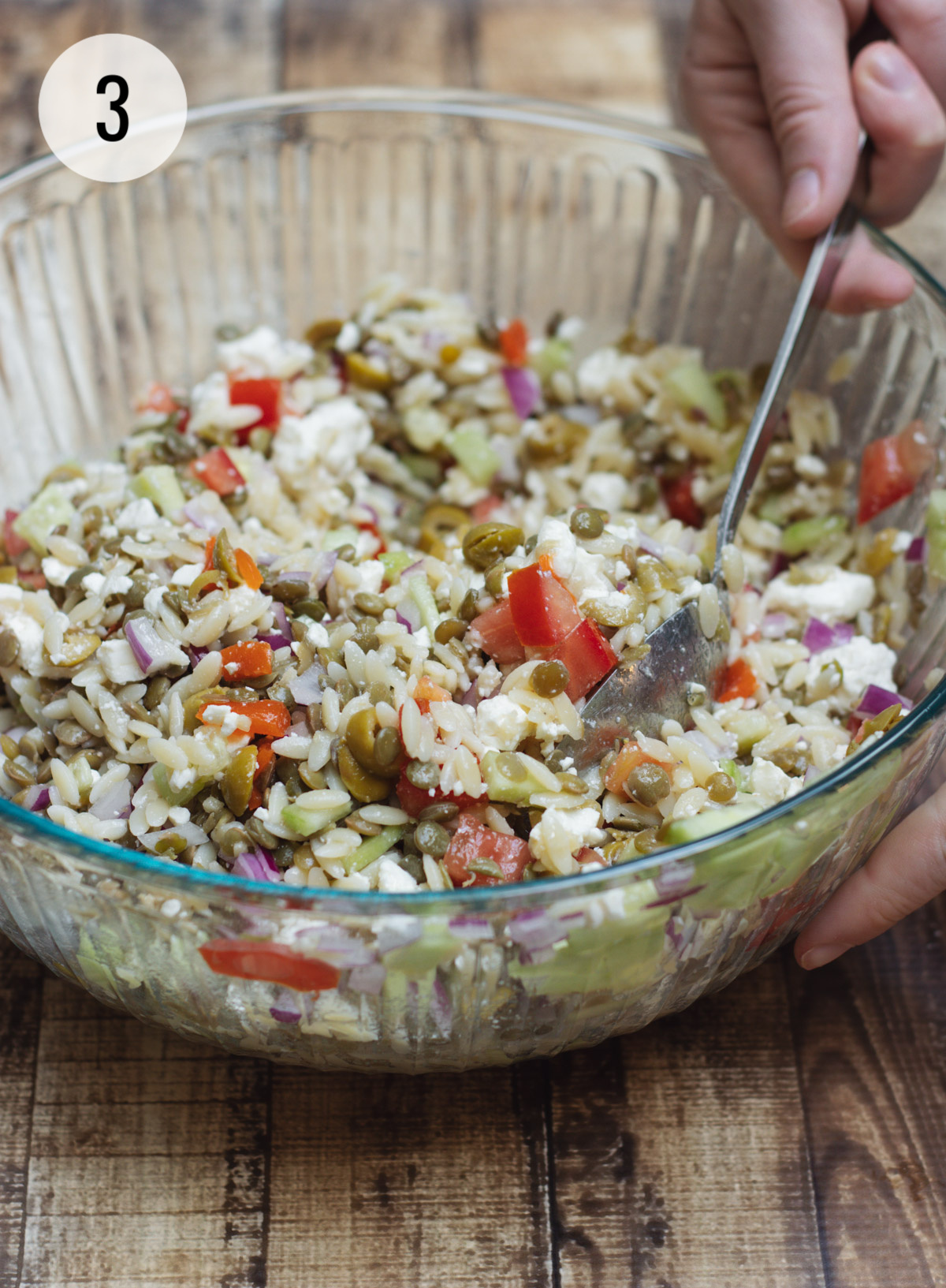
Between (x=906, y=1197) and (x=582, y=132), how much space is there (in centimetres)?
196

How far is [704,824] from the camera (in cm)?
144

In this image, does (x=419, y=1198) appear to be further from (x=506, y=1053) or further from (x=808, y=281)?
(x=808, y=281)

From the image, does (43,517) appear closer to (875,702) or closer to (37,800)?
(37,800)

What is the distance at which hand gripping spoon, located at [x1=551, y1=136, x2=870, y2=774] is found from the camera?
1.68 meters

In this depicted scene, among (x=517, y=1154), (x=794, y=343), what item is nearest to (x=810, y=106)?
(x=794, y=343)

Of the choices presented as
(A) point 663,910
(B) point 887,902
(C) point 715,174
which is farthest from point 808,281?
(A) point 663,910

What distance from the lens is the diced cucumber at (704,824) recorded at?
4.70 feet

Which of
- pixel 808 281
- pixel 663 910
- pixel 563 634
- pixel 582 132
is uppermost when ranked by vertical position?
pixel 582 132

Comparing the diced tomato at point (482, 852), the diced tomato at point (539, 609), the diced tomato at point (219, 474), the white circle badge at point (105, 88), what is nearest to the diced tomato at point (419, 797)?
the diced tomato at point (482, 852)

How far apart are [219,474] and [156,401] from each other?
343 millimetres

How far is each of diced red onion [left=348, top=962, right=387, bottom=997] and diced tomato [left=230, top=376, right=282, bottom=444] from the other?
117 centimetres

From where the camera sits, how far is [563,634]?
5.32ft

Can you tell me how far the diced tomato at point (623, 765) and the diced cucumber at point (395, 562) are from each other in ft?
1.53

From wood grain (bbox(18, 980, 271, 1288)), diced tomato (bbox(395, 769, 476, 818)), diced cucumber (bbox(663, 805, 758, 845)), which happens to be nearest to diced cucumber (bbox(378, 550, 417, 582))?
diced tomato (bbox(395, 769, 476, 818))
